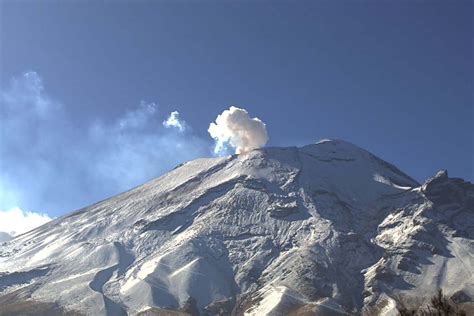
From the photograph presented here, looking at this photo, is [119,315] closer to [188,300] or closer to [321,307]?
[188,300]

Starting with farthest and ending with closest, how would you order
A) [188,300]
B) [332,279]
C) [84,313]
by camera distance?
1. [332,279]
2. [188,300]
3. [84,313]

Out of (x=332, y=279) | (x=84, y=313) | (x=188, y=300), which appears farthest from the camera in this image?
(x=332, y=279)

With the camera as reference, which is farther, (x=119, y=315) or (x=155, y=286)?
(x=155, y=286)

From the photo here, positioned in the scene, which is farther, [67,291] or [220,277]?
[220,277]

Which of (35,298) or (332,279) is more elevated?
(35,298)

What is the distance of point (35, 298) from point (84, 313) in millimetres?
21913

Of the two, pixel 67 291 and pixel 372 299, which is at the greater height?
pixel 67 291

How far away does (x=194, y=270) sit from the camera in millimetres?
199750

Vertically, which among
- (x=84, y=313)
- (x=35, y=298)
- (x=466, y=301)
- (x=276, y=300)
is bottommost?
(x=466, y=301)

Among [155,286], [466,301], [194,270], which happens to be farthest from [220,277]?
Answer: [466,301]

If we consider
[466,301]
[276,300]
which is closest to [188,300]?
[276,300]

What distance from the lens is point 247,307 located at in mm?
177375

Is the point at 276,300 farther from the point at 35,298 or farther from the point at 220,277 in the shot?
the point at 35,298

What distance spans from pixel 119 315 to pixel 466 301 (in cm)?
9776
